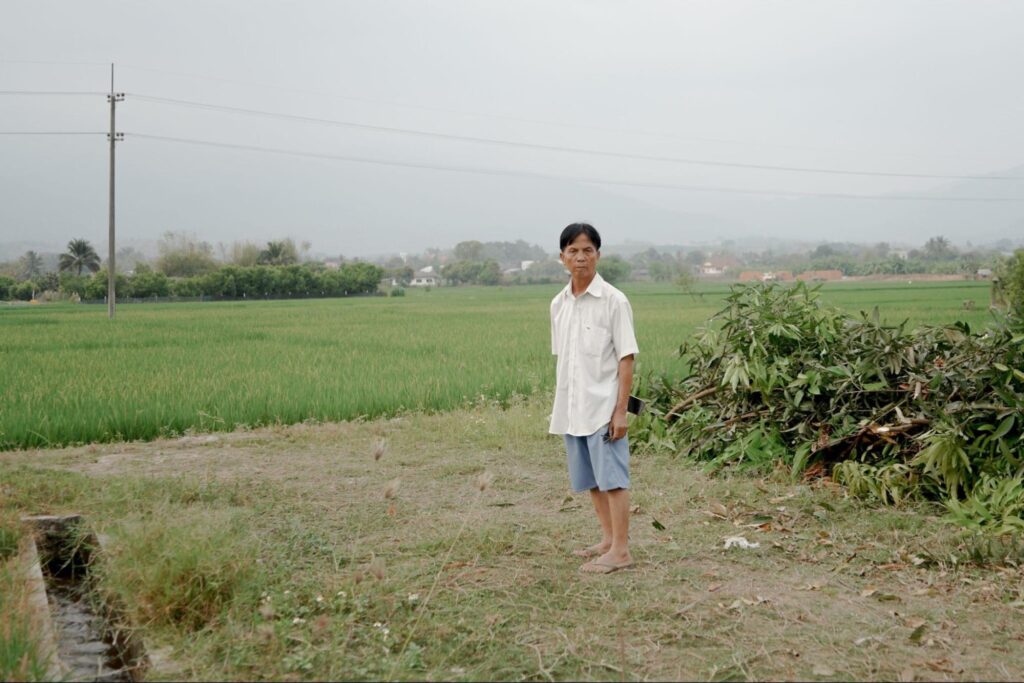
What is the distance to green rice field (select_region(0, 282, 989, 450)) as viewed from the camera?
816 centimetres

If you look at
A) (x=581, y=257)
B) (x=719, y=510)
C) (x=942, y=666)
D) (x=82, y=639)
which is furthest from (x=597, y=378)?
(x=82, y=639)

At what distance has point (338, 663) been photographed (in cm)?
308

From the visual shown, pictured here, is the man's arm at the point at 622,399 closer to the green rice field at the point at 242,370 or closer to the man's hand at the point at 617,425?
the man's hand at the point at 617,425

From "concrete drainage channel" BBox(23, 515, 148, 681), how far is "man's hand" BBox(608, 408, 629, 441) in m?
1.94

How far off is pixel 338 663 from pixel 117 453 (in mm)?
4571

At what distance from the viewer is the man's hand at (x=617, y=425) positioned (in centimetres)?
397

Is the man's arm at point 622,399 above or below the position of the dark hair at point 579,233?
below

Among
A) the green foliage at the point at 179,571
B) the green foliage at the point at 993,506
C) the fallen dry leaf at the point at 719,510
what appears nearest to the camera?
the green foliage at the point at 179,571

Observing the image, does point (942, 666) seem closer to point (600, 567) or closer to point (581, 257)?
point (600, 567)

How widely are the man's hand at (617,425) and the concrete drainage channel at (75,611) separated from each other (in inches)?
76.4

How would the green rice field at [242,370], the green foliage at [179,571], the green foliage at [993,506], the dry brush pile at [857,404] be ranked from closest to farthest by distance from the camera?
the green foliage at [179,571]
the green foliage at [993,506]
the dry brush pile at [857,404]
the green rice field at [242,370]

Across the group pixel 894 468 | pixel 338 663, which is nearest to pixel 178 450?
pixel 338 663

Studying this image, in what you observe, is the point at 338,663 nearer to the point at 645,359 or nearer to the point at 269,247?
the point at 645,359

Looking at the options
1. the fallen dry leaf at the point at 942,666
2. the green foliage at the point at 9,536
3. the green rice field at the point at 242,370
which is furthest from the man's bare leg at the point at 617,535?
the green rice field at the point at 242,370
